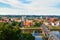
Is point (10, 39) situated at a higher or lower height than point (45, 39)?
higher

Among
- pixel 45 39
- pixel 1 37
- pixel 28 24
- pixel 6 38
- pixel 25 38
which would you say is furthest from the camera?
pixel 28 24

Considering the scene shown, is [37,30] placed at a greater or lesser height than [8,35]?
lesser

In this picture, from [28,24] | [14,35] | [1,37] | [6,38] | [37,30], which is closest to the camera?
[1,37]

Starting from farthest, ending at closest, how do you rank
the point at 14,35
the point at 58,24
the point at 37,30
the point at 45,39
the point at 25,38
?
the point at 58,24 < the point at 37,30 < the point at 45,39 < the point at 25,38 < the point at 14,35

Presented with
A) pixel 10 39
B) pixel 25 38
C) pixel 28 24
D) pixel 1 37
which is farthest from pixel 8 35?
pixel 28 24

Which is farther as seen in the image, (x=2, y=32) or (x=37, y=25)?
(x=37, y=25)

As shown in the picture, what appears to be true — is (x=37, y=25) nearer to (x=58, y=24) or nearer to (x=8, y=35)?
(x=58, y=24)

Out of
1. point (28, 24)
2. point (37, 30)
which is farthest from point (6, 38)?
point (28, 24)

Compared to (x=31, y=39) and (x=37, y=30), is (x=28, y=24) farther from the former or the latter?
(x=31, y=39)

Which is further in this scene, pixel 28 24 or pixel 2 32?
pixel 28 24
